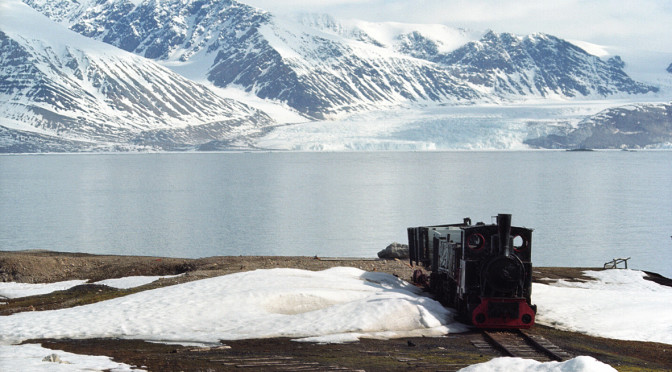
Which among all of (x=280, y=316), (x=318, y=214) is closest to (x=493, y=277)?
(x=280, y=316)

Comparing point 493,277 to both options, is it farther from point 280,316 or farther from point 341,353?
point 280,316

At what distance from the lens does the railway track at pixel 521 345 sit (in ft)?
75.3

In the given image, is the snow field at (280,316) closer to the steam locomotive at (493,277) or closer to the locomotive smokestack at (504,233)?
the steam locomotive at (493,277)

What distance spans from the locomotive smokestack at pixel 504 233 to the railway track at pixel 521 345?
2.72 m

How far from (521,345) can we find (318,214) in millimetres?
85323

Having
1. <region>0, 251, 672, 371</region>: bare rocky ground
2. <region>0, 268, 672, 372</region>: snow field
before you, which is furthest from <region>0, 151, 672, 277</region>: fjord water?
<region>0, 251, 672, 371</region>: bare rocky ground

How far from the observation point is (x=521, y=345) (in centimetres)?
2456

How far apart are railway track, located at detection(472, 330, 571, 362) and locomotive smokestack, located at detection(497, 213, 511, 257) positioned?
2721 millimetres

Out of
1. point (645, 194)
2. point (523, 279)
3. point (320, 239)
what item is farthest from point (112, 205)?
point (523, 279)

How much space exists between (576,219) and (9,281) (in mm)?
77235

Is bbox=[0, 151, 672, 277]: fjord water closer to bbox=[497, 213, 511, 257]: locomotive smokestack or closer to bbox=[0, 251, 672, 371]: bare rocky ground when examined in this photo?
bbox=[0, 251, 672, 371]: bare rocky ground

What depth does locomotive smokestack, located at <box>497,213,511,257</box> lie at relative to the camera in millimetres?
26688

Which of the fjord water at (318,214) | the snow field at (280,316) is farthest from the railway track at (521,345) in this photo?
the fjord water at (318,214)

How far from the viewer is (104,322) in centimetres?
2623
